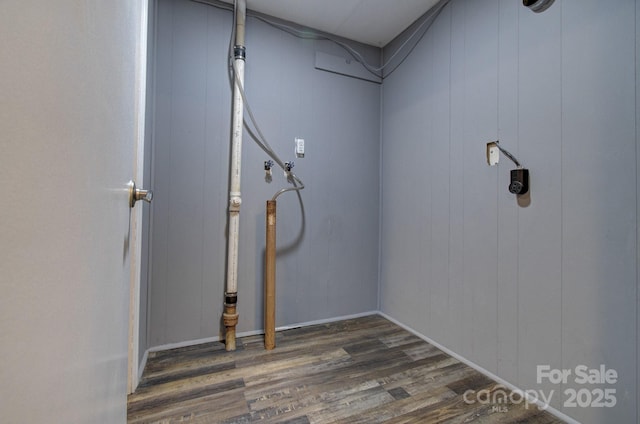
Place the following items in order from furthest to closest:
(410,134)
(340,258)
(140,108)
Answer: (340,258), (410,134), (140,108)

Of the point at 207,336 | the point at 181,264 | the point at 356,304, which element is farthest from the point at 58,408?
the point at 356,304

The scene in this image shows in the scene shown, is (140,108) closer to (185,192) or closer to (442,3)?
(185,192)

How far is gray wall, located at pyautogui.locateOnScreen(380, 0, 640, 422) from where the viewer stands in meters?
1.02

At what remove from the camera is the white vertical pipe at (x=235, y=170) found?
174 cm

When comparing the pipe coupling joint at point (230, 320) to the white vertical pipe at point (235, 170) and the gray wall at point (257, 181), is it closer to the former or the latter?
the white vertical pipe at point (235, 170)

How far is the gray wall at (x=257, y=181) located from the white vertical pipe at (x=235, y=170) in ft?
0.27

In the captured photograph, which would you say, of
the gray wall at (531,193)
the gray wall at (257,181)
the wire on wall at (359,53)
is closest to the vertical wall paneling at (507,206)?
the gray wall at (531,193)

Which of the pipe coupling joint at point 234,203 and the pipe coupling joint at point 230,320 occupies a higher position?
the pipe coupling joint at point 234,203

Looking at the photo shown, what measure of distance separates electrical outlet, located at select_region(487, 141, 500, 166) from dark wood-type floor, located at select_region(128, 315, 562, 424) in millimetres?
1174

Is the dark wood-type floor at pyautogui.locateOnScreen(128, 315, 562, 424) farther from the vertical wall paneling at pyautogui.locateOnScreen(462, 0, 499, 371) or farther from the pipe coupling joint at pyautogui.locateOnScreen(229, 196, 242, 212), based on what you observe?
the pipe coupling joint at pyautogui.locateOnScreen(229, 196, 242, 212)

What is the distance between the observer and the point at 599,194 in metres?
1.07

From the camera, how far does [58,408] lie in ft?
0.96

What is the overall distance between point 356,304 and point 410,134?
Result: 1.43m

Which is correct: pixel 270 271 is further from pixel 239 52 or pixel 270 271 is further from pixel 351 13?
pixel 351 13
